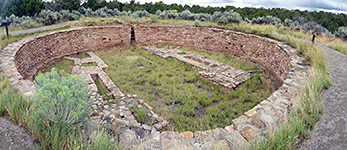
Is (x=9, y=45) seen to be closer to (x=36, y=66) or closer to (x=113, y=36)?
(x=36, y=66)

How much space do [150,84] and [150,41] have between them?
236 inches

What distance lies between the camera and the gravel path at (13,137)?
7.72ft

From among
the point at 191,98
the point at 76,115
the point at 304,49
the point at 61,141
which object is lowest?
the point at 191,98

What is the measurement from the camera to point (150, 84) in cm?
684

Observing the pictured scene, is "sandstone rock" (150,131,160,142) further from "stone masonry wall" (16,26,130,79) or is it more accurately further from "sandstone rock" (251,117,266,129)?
"stone masonry wall" (16,26,130,79)

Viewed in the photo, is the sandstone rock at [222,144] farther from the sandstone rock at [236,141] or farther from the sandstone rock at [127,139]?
the sandstone rock at [127,139]

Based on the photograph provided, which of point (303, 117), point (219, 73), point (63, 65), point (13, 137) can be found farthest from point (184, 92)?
point (63, 65)

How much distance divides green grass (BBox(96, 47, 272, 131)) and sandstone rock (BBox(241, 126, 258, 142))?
1.17 m

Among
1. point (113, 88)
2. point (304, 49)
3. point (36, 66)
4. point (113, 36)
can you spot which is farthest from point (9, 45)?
point (304, 49)

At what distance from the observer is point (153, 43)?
12328mm

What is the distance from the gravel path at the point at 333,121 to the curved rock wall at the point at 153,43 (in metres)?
2.18

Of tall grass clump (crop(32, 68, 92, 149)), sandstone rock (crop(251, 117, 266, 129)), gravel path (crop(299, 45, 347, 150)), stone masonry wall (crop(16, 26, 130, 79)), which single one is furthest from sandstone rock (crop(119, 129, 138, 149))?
stone masonry wall (crop(16, 26, 130, 79))

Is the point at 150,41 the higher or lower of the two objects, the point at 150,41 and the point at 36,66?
the higher

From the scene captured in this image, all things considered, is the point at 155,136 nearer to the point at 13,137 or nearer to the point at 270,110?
the point at 13,137
